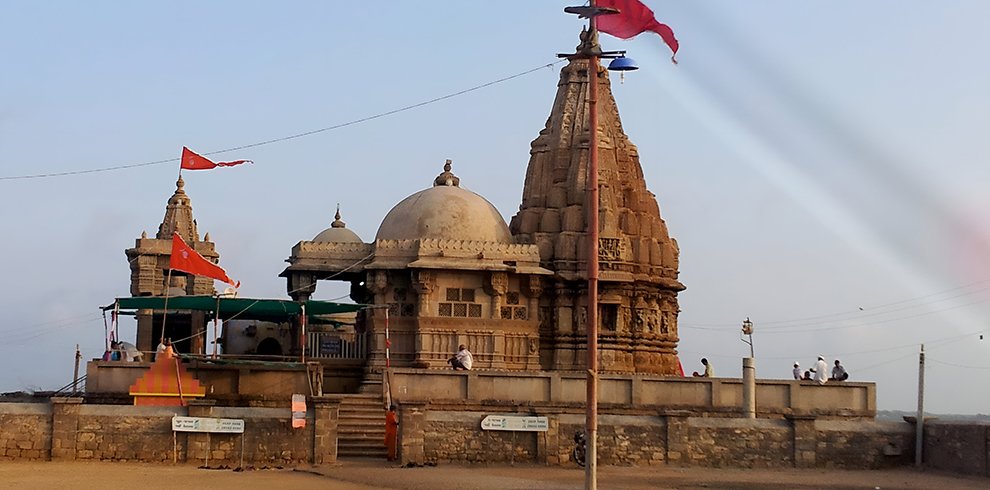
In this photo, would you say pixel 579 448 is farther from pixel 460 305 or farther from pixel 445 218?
pixel 445 218

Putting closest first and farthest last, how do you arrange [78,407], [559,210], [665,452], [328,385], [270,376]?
[78,407]
[665,452]
[270,376]
[328,385]
[559,210]

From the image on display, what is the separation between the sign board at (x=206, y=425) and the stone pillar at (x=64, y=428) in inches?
87.6

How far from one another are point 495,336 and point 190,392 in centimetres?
1162

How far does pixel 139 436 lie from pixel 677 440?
1251 cm

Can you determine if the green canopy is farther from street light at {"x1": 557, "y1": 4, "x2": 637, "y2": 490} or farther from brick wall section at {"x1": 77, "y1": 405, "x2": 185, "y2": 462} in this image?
street light at {"x1": 557, "y1": 4, "x2": 637, "y2": 490}

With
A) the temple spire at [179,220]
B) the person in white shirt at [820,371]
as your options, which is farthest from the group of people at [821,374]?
the temple spire at [179,220]

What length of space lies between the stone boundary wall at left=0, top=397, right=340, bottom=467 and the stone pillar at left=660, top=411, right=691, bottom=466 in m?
8.23

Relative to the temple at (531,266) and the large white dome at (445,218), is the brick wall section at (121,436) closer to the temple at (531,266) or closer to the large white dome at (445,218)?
the temple at (531,266)

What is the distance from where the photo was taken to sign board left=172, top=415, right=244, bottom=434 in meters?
28.9

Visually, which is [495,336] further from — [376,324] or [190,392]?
[190,392]

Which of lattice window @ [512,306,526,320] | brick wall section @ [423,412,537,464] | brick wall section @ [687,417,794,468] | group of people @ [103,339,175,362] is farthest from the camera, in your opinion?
lattice window @ [512,306,526,320]

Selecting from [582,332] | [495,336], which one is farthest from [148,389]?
[582,332]

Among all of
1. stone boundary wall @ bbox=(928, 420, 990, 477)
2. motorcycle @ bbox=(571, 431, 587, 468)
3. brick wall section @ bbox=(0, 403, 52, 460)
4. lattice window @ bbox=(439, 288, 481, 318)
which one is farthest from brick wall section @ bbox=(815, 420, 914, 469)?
brick wall section @ bbox=(0, 403, 52, 460)

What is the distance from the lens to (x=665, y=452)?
102ft
